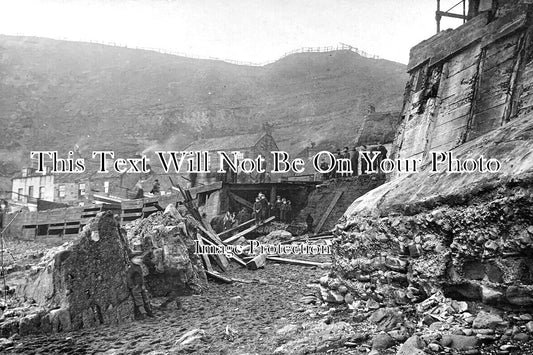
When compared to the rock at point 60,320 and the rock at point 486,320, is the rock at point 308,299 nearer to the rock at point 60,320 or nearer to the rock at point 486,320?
the rock at point 486,320

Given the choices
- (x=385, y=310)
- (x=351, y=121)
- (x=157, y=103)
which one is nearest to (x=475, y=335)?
(x=385, y=310)

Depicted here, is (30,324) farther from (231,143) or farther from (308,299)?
(231,143)

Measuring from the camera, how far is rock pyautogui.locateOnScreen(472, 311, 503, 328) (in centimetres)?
317

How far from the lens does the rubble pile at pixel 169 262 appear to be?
7.97 m

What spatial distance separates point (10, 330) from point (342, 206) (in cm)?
1389

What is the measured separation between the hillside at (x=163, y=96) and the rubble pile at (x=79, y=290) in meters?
47.5

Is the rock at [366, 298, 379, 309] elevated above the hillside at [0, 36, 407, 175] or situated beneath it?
situated beneath

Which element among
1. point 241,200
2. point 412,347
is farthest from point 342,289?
point 241,200

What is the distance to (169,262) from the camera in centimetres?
801

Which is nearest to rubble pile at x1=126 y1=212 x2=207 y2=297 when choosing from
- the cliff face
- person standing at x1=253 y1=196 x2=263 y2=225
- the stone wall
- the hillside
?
the cliff face

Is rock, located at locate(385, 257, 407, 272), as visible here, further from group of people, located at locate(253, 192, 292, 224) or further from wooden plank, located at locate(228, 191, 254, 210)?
wooden plank, located at locate(228, 191, 254, 210)

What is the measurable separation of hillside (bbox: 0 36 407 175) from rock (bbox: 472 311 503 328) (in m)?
50.0

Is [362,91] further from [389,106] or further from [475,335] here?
[475,335]

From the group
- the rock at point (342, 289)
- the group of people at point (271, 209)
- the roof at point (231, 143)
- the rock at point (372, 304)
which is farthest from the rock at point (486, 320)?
the roof at point (231, 143)
